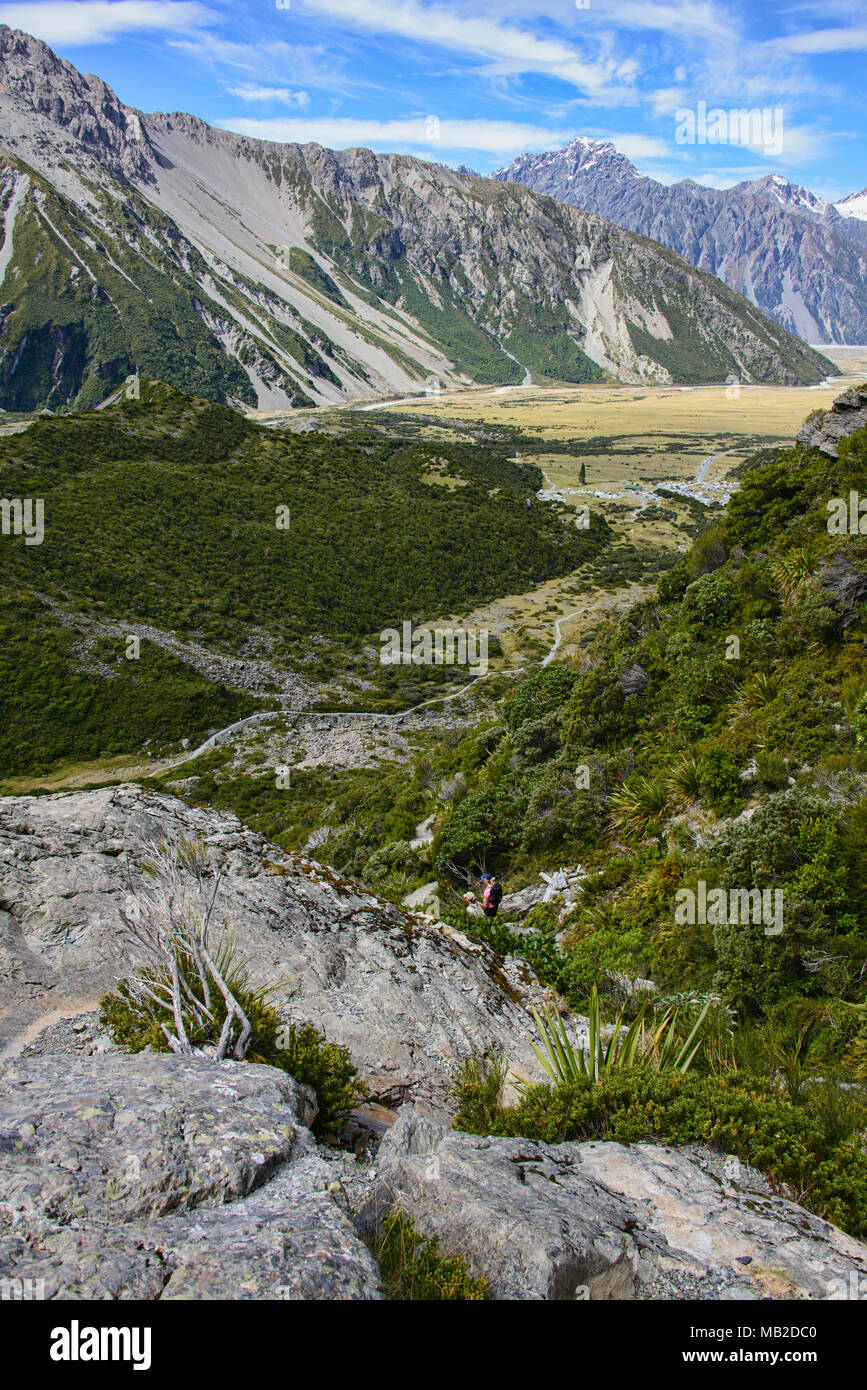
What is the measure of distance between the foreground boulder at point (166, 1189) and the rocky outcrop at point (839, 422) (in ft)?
56.1

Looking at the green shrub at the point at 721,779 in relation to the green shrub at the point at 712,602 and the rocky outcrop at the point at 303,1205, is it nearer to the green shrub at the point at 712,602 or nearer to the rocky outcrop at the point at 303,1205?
the green shrub at the point at 712,602

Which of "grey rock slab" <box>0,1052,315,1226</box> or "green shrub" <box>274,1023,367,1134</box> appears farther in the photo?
"green shrub" <box>274,1023,367,1134</box>

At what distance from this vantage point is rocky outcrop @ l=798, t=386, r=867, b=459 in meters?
15.7

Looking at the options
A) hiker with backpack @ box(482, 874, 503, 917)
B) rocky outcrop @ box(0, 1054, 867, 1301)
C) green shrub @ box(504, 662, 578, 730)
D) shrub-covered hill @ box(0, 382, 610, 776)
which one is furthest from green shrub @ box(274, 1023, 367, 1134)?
shrub-covered hill @ box(0, 382, 610, 776)

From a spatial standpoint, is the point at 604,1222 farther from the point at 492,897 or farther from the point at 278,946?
the point at 492,897

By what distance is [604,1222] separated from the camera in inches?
177

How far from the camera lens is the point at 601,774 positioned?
14109 millimetres

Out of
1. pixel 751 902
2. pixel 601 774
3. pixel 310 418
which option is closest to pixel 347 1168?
pixel 751 902

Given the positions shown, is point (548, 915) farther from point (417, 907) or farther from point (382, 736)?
point (382, 736)

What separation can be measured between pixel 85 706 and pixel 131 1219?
145ft

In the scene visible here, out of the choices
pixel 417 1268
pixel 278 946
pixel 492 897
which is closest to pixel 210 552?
pixel 492 897

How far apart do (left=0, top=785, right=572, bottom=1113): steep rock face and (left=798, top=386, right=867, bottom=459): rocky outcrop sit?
13.7m

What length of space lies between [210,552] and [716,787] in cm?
5788

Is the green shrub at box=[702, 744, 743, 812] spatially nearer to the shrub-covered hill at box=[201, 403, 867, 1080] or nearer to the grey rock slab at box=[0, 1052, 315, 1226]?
the shrub-covered hill at box=[201, 403, 867, 1080]
